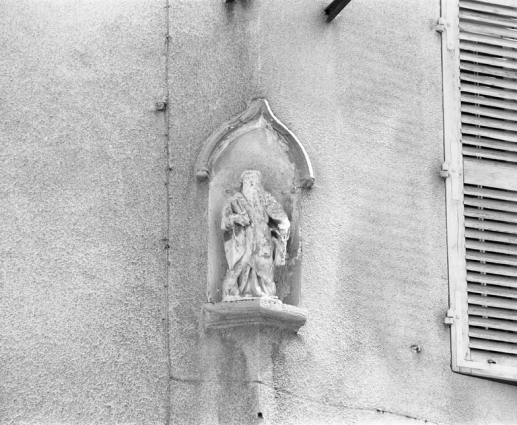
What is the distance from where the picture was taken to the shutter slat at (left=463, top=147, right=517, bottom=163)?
12.1 meters

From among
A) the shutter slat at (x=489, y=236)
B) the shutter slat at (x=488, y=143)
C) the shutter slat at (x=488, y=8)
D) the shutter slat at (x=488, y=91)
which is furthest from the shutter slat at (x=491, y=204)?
the shutter slat at (x=488, y=8)

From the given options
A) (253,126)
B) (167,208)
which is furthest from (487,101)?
(167,208)

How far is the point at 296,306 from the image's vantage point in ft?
35.1

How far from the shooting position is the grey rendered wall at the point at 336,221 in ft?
34.5

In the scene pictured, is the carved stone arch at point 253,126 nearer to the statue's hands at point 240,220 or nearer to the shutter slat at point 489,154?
the statue's hands at point 240,220

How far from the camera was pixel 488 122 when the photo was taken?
40.3 feet

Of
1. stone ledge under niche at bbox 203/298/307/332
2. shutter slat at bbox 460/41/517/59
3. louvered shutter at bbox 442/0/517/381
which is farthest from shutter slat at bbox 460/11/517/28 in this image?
stone ledge under niche at bbox 203/298/307/332

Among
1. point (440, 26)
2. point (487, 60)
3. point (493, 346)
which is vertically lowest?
point (493, 346)

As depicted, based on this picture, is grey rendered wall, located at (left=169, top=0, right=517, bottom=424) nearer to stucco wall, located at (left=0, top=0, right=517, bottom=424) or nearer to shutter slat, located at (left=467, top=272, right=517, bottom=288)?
stucco wall, located at (left=0, top=0, right=517, bottom=424)

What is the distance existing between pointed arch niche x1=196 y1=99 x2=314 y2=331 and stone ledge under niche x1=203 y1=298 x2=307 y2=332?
0.23 meters

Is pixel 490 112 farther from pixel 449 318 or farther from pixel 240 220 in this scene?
pixel 240 220

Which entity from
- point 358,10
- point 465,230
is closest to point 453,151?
point 465,230

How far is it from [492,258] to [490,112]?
1392 mm

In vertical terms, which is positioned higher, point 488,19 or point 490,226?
point 488,19
